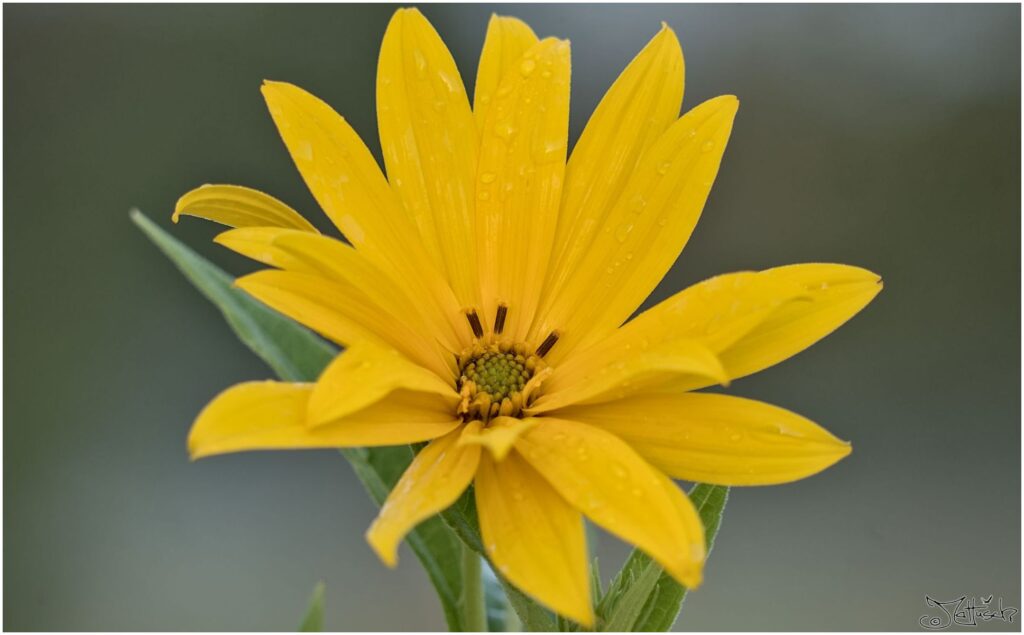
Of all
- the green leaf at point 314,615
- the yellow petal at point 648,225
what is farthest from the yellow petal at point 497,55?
the green leaf at point 314,615

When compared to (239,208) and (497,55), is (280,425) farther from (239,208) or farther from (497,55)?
(497,55)

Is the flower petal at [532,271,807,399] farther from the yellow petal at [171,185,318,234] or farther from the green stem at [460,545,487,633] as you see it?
the yellow petal at [171,185,318,234]

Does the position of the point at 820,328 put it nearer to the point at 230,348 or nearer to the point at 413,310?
the point at 413,310

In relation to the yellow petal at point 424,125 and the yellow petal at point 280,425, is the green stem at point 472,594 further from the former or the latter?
the yellow petal at point 424,125

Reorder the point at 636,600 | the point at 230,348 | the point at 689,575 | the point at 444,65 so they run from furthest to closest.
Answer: the point at 230,348 < the point at 444,65 < the point at 636,600 < the point at 689,575

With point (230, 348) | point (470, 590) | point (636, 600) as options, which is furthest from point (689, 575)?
point (230, 348)

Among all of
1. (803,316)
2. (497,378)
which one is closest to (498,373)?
(497,378)
